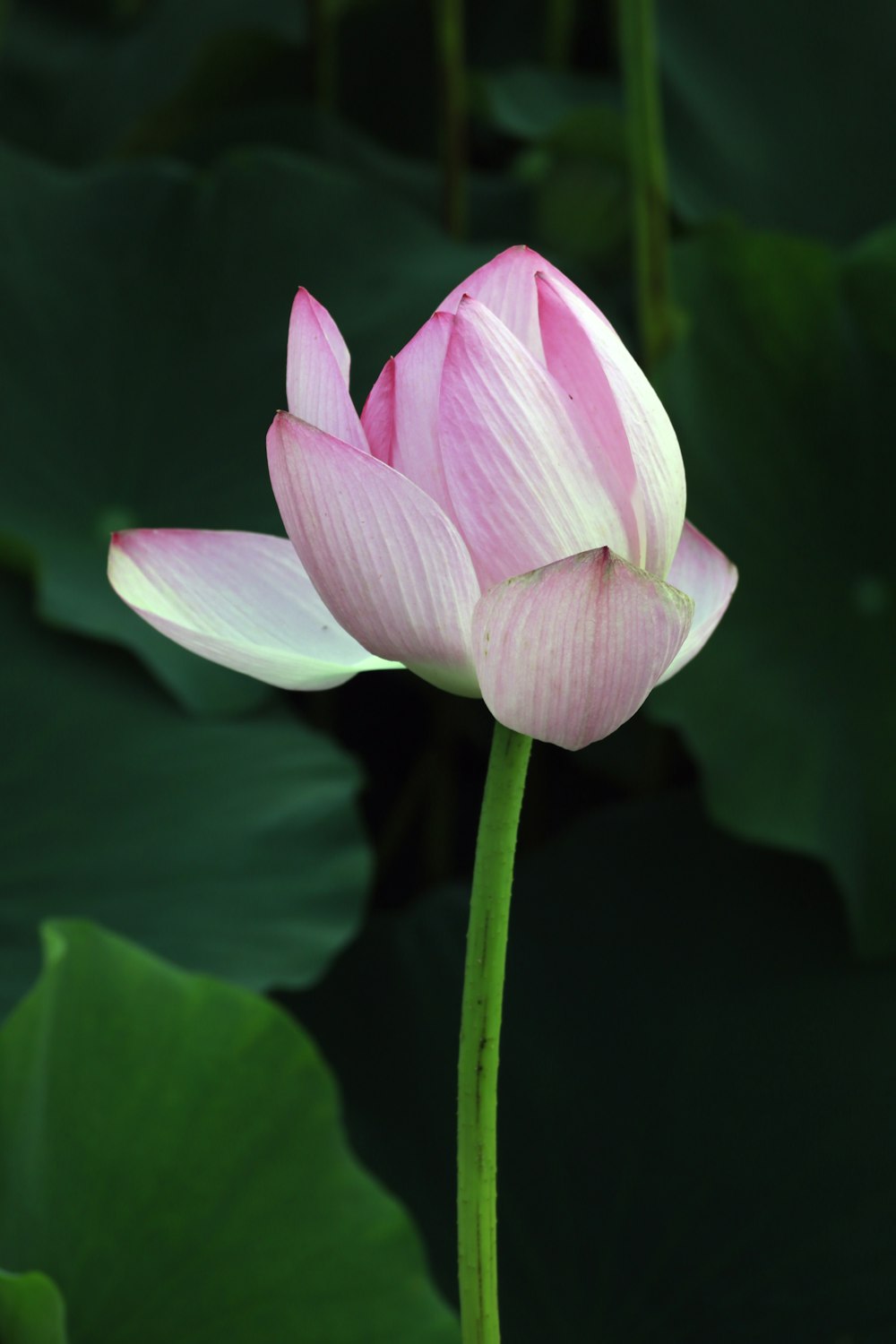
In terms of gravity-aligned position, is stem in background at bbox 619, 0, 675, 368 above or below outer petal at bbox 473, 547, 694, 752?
above

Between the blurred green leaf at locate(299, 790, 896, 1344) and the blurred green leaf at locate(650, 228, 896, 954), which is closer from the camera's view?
the blurred green leaf at locate(299, 790, 896, 1344)

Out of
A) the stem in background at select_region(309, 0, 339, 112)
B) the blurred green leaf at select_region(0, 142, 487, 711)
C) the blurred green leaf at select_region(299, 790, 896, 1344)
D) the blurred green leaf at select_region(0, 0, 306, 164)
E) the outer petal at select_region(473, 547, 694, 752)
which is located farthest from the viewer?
the blurred green leaf at select_region(0, 0, 306, 164)

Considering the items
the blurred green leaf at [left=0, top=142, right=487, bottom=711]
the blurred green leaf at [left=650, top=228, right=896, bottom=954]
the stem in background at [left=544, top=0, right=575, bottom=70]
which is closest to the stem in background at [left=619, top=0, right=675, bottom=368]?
the blurred green leaf at [left=650, top=228, right=896, bottom=954]

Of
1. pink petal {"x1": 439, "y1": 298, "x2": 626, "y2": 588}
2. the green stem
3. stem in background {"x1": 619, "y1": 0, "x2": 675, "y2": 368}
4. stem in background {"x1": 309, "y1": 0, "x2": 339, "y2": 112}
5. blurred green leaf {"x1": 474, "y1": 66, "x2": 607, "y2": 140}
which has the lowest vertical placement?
the green stem

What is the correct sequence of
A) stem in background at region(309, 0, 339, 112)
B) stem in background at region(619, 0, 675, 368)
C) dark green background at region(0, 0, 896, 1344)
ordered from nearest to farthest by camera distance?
dark green background at region(0, 0, 896, 1344) < stem in background at region(619, 0, 675, 368) < stem in background at region(309, 0, 339, 112)

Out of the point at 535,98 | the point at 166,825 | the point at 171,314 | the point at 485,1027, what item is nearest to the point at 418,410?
the point at 485,1027

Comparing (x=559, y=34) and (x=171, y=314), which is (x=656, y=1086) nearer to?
(x=171, y=314)

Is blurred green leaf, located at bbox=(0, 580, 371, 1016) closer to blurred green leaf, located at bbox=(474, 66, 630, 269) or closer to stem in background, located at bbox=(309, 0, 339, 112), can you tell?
blurred green leaf, located at bbox=(474, 66, 630, 269)
